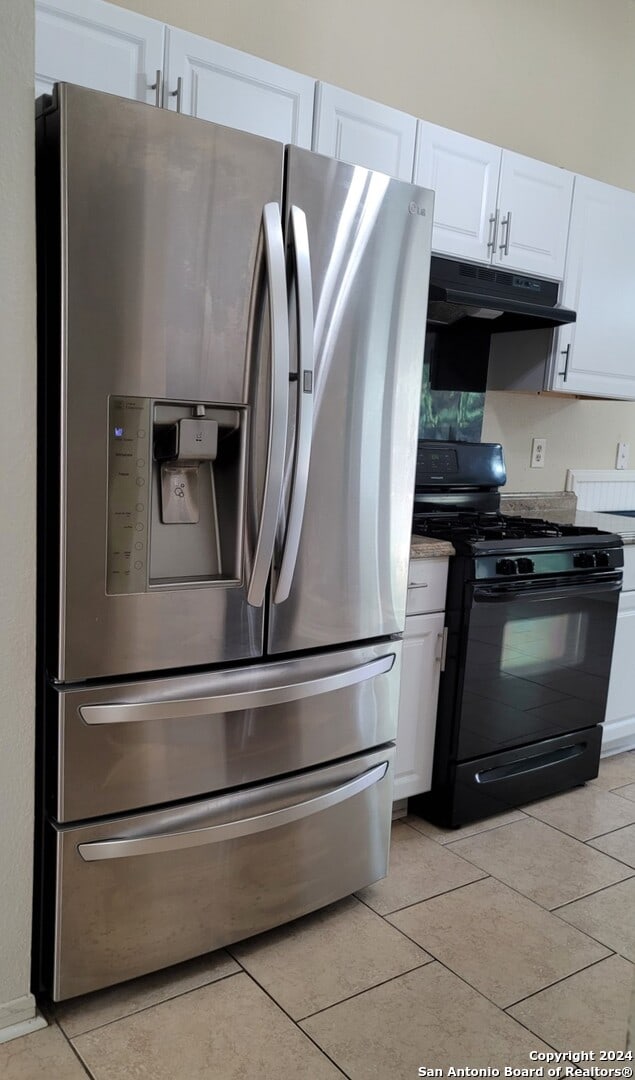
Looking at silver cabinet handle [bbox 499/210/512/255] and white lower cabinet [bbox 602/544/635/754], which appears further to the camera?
white lower cabinet [bbox 602/544/635/754]

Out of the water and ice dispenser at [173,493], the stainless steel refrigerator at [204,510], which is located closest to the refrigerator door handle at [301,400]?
the stainless steel refrigerator at [204,510]

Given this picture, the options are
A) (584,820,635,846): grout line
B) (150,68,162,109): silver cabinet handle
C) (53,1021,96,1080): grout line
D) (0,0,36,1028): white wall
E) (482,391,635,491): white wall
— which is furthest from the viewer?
(482,391,635,491): white wall

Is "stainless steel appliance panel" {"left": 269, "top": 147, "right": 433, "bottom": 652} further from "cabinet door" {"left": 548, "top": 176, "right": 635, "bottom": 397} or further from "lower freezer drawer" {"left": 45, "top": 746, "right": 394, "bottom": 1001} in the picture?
"cabinet door" {"left": 548, "top": 176, "right": 635, "bottom": 397}

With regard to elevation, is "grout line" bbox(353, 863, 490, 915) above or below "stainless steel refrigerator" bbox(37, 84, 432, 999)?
below

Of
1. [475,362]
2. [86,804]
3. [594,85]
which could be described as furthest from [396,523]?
[594,85]

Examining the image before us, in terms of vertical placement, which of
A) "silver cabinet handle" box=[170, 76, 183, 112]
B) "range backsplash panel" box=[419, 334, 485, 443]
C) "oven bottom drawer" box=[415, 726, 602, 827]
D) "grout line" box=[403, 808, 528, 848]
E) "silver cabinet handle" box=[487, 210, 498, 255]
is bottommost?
"grout line" box=[403, 808, 528, 848]

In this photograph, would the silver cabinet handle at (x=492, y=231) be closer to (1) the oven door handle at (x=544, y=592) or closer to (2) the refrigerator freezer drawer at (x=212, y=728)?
(1) the oven door handle at (x=544, y=592)

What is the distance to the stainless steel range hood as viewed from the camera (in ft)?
8.77

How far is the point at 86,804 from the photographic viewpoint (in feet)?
5.53

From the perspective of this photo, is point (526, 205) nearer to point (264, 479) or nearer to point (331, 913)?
point (264, 479)

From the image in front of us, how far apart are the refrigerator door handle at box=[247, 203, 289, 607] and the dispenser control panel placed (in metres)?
0.25

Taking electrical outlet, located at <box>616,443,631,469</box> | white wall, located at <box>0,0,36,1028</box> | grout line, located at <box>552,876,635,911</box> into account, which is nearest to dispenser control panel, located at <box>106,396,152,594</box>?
white wall, located at <box>0,0,36,1028</box>

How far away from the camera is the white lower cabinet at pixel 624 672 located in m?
3.10

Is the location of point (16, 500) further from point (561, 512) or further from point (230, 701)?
point (561, 512)
